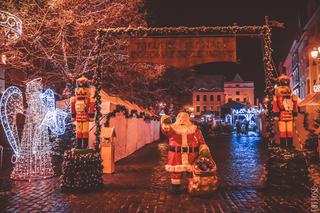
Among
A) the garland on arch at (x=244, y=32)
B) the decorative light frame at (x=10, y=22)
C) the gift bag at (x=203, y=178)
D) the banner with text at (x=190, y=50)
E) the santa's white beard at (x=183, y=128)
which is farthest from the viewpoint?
the garland on arch at (x=244, y=32)

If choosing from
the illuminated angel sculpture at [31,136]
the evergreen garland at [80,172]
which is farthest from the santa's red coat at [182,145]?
the illuminated angel sculpture at [31,136]

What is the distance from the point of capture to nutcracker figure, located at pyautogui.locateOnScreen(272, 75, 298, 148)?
8.39 m

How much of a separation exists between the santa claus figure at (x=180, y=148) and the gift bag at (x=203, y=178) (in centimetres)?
24

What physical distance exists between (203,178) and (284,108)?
2465 millimetres

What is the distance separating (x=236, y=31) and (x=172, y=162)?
348 centimetres

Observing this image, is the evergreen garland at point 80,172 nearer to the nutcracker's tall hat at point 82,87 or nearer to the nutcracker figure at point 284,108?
the nutcracker's tall hat at point 82,87

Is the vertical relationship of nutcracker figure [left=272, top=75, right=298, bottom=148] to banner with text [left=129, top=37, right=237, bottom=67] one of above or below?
below

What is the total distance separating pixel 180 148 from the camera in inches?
324

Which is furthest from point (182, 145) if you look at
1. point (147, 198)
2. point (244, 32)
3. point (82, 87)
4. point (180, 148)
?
point (244, 32)

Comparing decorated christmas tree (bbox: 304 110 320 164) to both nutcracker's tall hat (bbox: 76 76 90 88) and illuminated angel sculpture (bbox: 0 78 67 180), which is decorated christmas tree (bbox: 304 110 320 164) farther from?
illuminated angel sculpture (bbox: 0 78 67 180)

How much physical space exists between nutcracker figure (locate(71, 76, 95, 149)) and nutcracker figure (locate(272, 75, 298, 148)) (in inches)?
170

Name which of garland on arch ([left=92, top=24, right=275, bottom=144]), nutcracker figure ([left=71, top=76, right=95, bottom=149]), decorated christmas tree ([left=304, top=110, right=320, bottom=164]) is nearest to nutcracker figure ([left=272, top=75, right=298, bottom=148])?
garland on arch ([left=92, top=24, right=275, bottom=144])

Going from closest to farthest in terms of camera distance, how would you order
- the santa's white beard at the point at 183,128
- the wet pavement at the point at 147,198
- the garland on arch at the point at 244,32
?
the wet pavement at the point at 147,198 → the santa's white beard at the point at 183,128 → the garland on arch at the point at 244,32

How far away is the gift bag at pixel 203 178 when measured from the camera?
305 inches
